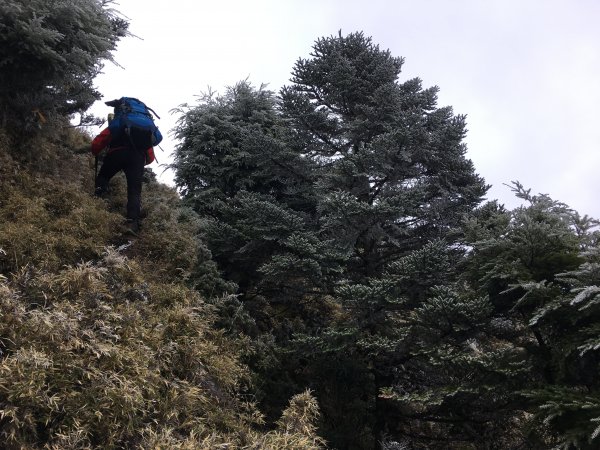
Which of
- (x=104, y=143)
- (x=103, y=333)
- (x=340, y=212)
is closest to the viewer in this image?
(x=103, y=333)

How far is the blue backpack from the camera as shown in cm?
663

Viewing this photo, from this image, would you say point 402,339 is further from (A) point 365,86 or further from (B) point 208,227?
(A) point 365,86

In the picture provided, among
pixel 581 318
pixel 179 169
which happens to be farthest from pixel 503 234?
pixel 179 169

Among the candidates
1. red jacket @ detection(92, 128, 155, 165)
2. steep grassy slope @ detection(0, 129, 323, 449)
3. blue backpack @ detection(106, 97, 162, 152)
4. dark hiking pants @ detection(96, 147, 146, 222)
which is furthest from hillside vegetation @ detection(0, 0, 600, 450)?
blue backpack @ detection(106, 97, 162, 152)

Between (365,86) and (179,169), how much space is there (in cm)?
364

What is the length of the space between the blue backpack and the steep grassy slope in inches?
34.3

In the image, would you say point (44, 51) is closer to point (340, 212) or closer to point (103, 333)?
point (103, 333)

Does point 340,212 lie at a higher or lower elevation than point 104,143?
lower

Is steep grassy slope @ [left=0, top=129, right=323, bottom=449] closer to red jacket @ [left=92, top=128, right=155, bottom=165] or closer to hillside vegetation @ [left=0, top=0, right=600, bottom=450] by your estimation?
hillside vegetation @ [left=0, top=0, right=600, bottom=450]

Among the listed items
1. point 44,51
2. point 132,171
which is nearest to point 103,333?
point 132,171

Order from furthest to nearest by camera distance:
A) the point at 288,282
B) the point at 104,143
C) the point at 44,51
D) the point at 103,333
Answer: the point at 288,282 < the point at 104,143 < the point at 44,51 < the point at 103,333

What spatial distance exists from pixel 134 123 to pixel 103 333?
344 cm

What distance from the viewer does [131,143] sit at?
668 cm

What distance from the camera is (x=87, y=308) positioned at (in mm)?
4211
